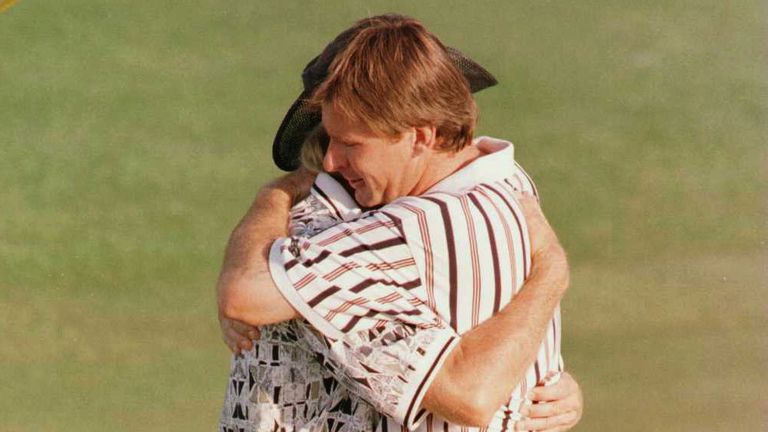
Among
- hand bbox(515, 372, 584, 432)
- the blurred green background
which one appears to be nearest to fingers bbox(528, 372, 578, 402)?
hand bbox(515, 372, 584, 432)

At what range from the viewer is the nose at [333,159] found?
94.6 inches

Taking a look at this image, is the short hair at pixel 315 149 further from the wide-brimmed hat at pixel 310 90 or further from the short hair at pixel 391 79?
the short hair at pixel 391 79

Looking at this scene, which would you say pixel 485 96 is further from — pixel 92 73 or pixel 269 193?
pixel 269 193

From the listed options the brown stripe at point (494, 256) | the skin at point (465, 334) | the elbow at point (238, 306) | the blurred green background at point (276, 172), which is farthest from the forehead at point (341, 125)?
the blurred green background at point (276, 172)

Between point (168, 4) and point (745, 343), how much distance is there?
364 centimetres

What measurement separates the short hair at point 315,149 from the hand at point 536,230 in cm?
41

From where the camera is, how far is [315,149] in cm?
265

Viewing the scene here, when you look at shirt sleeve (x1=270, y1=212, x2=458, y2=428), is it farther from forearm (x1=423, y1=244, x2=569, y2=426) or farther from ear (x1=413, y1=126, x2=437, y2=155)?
ear (x1=413, y1=126, x2=437, y2=155)

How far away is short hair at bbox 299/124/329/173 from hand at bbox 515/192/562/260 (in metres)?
0.41

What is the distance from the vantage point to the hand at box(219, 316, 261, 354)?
2365mm

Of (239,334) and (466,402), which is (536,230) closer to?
(466,402)

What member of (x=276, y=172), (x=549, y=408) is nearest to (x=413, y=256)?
(x=549, y=408)

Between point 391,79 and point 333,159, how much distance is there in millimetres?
197

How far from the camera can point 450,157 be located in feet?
7.93
